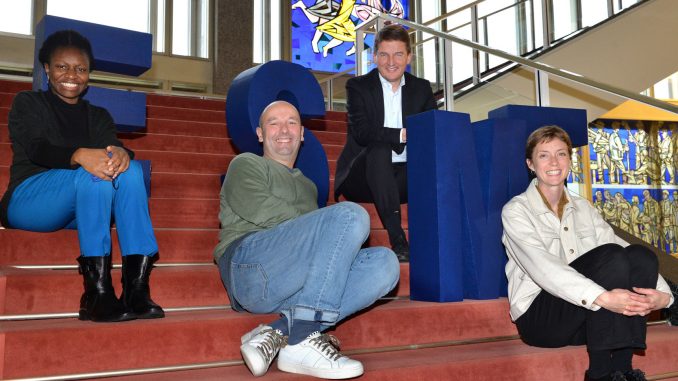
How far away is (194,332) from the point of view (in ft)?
6.80

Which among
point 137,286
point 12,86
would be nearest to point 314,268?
point 137,286

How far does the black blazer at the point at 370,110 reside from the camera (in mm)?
3090

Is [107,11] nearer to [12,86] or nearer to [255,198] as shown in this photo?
[12,86]

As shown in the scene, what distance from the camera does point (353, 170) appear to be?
3180 millimetres

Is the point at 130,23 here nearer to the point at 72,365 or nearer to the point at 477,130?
the point at 477,130

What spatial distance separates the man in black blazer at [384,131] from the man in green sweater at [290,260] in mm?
689

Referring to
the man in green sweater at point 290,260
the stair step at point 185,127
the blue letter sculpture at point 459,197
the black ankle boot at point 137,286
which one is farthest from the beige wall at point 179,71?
the black ankle boot at point 137,286

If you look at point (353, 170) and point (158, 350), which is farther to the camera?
point (353, 170)

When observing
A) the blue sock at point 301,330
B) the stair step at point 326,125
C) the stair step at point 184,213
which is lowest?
the blue sock at point 301,330

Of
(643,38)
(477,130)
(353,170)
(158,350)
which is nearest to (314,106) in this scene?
(353,170)

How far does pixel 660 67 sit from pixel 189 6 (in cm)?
650

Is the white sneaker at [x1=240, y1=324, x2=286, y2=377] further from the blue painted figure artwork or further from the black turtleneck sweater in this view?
the blue painted figure artwork

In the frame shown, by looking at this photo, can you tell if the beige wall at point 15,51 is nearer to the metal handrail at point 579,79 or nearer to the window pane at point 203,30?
the window pane at point 203,30

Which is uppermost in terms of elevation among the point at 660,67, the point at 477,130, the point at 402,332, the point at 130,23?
the point at 130,23
